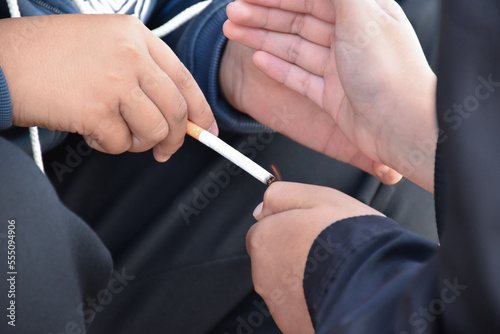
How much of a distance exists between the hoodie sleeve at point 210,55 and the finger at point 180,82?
0.13m

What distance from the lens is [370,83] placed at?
67 cm

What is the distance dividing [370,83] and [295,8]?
0.61ft

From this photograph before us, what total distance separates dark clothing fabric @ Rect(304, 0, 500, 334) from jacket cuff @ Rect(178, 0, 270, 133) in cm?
48

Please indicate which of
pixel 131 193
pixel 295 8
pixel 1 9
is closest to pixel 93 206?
pixel 131 193

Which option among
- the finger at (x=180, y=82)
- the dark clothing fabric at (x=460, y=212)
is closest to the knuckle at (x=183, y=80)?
the finger at (x=180, y=82)

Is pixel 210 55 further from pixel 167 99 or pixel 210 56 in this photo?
pixel 167 99

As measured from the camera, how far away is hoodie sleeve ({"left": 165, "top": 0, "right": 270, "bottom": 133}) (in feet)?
2.85

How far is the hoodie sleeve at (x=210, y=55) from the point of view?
87cm

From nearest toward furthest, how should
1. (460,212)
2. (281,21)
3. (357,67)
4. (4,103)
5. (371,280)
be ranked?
(460,212)
(371,280)
(4,103)
(357,67)
(281,21)

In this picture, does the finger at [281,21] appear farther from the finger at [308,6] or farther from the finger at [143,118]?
the finger at [143,118]

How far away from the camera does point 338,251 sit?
506 millimetres

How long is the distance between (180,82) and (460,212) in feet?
1.52

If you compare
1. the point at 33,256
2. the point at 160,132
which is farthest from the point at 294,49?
the point at 33,256

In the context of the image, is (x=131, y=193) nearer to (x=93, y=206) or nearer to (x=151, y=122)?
(x=93, y=206)
